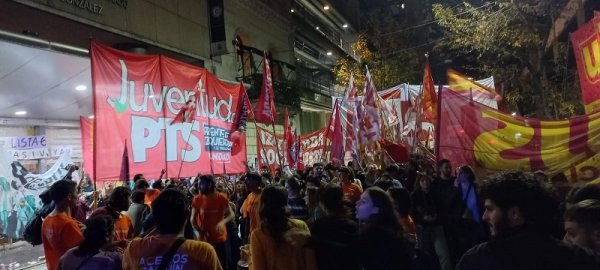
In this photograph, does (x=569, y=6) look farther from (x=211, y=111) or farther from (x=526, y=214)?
(x=526, y=214)

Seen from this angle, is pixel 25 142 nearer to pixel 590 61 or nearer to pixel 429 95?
pixel 429 95

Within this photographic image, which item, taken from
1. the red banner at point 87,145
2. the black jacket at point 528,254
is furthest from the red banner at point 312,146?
the black jacket at point 528,254

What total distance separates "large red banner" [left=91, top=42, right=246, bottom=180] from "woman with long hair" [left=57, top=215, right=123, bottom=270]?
228 cm

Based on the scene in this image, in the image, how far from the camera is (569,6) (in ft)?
39.4

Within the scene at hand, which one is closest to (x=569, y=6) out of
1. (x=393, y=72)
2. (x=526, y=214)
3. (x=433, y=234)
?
(x=433, y=234)

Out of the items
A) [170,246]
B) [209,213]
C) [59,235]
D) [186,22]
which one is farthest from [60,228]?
[186,22]

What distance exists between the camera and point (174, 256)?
2777mm

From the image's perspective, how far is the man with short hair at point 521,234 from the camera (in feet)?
6.86

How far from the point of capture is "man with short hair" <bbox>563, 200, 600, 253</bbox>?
270 cm

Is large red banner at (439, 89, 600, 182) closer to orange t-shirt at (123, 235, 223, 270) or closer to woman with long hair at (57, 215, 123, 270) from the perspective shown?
orange t-shirt at (123, 235, 223, 270)

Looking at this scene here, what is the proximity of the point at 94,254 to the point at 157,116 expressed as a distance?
3588mm

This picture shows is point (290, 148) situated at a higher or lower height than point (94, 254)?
higher

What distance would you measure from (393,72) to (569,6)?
45.0 feet

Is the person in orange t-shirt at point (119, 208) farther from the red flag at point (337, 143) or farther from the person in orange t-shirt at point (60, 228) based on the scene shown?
the red flag at point (337, 143)
